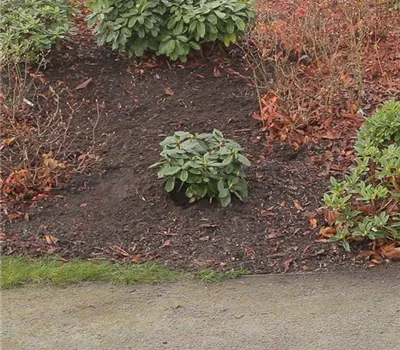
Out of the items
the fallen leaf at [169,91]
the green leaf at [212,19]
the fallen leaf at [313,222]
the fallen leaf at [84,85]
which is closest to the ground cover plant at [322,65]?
the green leaf at [212,19]

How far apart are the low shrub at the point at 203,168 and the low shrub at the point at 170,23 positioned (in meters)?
1.77

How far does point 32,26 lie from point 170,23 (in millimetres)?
1248

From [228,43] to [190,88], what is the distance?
1.92ft

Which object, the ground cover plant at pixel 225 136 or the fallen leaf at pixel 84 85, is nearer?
the ground cover plant at pixel 225 136

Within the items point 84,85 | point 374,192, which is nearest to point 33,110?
point 84,85

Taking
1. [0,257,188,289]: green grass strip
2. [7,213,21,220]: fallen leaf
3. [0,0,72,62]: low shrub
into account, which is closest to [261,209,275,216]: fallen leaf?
[0,257,188,289]: green grass strip

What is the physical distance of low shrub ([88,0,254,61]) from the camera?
6613mm

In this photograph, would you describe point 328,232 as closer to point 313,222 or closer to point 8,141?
point 313,222

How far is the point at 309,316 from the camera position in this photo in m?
4.09

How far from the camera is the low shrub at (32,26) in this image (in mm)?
6699

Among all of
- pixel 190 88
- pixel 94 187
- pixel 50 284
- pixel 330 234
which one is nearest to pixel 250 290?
pixel 330 234

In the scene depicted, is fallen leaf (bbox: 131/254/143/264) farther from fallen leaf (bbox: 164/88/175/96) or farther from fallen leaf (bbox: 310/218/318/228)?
fallen leaf (bbox: 164/88/175/96)

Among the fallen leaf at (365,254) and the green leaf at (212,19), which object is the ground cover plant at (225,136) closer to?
the fallen leaf at (365,254)

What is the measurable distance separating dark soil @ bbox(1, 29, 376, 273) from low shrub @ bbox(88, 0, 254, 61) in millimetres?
386
